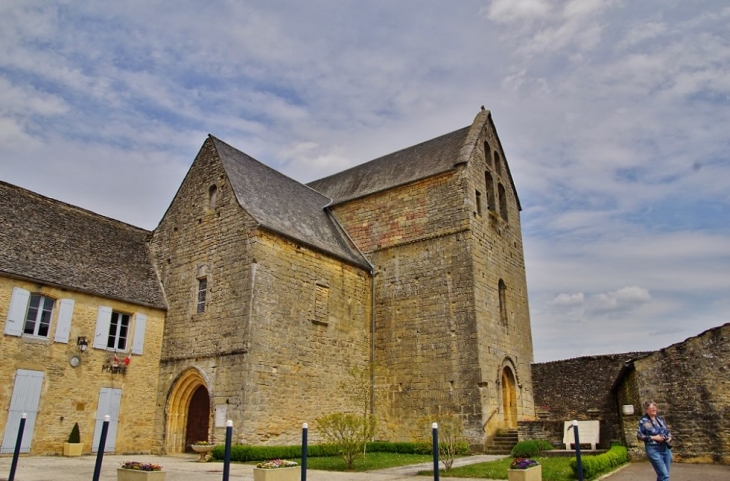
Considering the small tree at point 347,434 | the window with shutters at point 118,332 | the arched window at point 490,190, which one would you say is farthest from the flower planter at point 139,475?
the arched window at point 490,190

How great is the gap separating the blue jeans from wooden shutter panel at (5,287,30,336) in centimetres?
1448

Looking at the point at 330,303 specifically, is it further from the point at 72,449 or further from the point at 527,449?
the point at 72,449

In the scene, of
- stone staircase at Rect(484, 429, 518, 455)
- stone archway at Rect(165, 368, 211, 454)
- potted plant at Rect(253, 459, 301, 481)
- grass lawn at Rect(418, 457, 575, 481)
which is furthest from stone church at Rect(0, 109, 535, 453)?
potted plant at Rect(253, 459, 301, 481)

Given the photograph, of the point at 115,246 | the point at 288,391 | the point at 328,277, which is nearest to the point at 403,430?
the point at 288,391

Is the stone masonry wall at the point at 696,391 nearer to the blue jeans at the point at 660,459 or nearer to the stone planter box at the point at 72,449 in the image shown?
the blue jeans at the point at 660,459

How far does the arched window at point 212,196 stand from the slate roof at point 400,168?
6.13 meters

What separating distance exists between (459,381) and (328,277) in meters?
5.56

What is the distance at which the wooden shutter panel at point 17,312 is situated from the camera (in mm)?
13375

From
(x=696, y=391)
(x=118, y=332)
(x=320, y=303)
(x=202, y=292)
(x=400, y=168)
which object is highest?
(x=400, y=168)

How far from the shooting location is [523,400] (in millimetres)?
18922

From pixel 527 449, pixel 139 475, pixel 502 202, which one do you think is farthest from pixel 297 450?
pixel 502 202

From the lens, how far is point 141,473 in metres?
7.90

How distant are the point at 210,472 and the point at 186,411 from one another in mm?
5559

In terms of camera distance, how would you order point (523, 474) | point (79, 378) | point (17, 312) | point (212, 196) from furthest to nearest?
point (212, 196), point (79, 378), point (17, 312), point (523, 474)
